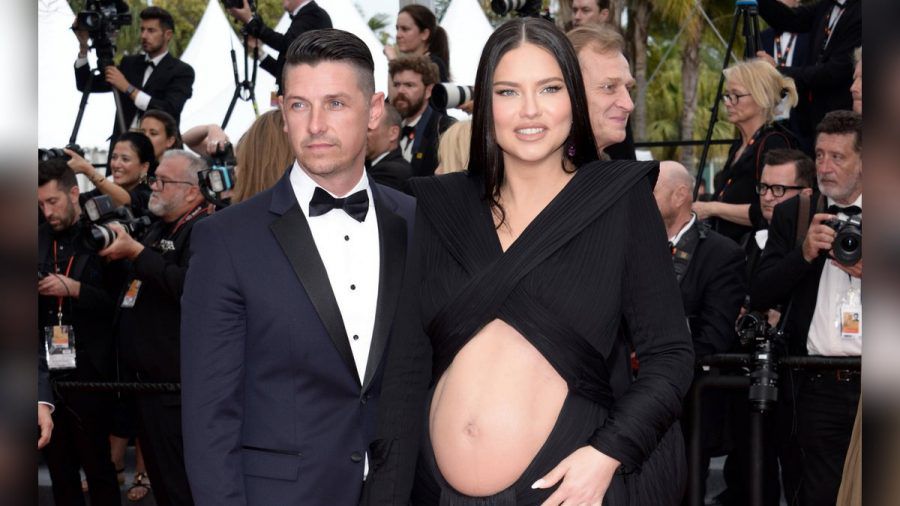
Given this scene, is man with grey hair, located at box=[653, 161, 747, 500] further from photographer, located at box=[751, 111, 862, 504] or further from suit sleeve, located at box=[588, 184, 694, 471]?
suit sleeve, located at box=[588, 184, 694, 471]

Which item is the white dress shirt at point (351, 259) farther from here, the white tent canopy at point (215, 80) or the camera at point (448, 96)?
the white tent canopy at point (215, 80)

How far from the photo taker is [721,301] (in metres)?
5.26

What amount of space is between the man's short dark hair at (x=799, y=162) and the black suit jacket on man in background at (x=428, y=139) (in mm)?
1647

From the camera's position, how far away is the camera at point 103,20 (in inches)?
309

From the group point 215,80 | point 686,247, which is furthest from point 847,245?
point 215,80

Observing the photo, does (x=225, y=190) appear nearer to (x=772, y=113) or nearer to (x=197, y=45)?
(x=772, y=113)

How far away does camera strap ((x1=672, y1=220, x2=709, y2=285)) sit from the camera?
5344 mm

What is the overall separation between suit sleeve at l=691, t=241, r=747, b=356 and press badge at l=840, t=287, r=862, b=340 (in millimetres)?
596

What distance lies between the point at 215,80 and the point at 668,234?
25.5ft

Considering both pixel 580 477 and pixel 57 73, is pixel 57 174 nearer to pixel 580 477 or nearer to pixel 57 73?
pixel 57 73

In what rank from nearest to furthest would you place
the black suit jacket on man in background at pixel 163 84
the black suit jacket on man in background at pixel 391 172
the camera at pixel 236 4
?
the black suit jacket on man in background at pixel 391 172 → the camera at pixel 236 4 → the black suit jacket on man in background at pixel 163 84

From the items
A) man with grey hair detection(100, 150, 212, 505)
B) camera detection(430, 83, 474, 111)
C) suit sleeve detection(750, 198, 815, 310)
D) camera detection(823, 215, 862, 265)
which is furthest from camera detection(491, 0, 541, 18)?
camera detection(823, 215, 862, 265)

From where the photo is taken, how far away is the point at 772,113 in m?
6.26

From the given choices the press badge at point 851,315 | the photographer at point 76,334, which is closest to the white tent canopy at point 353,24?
the photographer at point 76,334
